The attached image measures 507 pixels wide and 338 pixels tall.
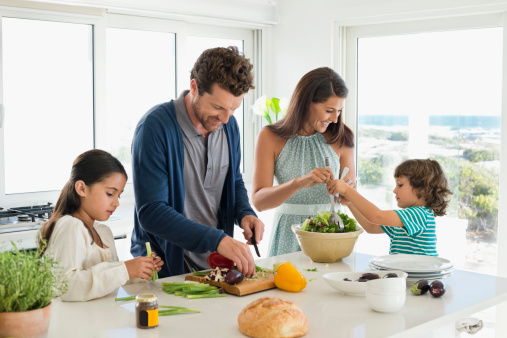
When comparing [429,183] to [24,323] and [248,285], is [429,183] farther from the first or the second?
[24,323]

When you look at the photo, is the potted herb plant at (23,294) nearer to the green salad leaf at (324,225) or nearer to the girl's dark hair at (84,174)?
the girl's dark hair at (84,174)

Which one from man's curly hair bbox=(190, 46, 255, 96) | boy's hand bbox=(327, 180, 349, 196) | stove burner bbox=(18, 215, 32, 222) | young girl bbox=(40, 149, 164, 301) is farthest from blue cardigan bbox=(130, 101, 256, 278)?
stove burner bbox=(18, 215, 32, 222)

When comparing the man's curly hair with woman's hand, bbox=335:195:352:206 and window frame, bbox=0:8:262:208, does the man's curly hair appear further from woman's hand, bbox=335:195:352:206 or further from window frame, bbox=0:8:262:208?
window frame, bbox=0:8:262:208

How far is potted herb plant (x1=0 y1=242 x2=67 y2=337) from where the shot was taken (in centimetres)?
129

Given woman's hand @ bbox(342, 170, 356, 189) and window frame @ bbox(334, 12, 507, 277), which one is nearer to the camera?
woman's hand @ bbox(342, 170, 356, 189)

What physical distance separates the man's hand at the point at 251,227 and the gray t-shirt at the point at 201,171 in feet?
0.48

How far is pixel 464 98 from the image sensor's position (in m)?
3.91

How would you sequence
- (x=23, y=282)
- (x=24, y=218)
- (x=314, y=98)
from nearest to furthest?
(x=23, y=282) → (x=314, y=98) → (x=24, y=218)

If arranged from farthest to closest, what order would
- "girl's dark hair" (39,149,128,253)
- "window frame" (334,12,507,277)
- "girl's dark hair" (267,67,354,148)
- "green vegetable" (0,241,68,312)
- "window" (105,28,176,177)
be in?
"window" (105,28,176,177) → "window frame" (334,12,507,277) → "girl's dark hair" (267,67,354,148) → "girl's dark hair" (39,149,128,253) → "green vegetable" (0,241,68,312)

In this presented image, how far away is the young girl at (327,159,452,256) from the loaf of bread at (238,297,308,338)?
0.91m

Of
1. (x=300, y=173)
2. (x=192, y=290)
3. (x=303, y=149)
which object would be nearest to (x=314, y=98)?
(x=303, y=149)

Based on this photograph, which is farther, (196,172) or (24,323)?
(196,172)

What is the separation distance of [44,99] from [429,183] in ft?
8.61

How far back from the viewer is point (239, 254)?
1.87 meters
